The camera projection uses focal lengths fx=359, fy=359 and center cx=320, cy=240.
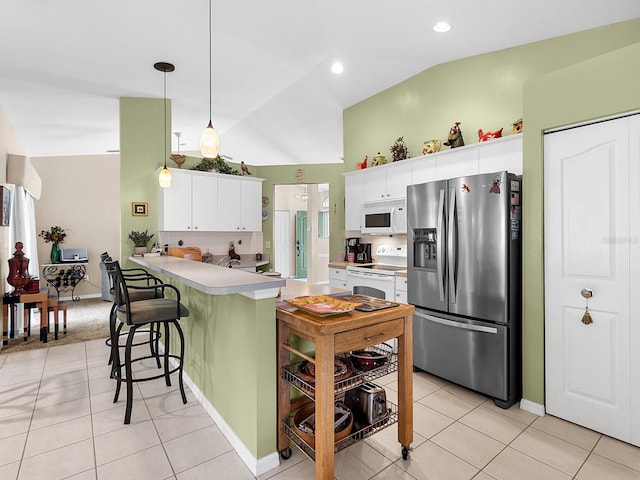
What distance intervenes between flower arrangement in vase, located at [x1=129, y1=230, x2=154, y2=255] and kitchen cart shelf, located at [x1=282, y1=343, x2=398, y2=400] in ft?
11.4

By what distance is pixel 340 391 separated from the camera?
72.5 inches

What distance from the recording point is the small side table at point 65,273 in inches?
273

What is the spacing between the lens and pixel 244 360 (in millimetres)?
2080

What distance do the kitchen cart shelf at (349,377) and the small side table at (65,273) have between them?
21.1 feet

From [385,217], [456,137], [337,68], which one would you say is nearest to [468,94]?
[456,137]

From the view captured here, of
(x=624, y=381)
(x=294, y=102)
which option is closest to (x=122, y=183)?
(x=294, y=102)

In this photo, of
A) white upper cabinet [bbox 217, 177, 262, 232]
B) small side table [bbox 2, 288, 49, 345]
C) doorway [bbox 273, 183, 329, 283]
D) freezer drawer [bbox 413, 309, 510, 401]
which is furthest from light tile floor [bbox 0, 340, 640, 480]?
doorway [bbox 273, 183, 329, 283]

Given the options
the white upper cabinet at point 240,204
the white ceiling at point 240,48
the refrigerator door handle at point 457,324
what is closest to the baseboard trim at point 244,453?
the refrigerator door handle at point 457,324

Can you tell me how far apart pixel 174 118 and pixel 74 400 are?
423 centimetres

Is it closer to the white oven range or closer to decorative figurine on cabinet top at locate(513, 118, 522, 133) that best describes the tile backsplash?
the white oven range

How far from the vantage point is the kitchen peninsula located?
1.96 meters

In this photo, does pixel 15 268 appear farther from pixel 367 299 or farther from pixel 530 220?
pixel 530 220

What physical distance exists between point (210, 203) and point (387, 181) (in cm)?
267

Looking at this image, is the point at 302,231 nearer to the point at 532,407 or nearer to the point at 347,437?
the point at 532,407
